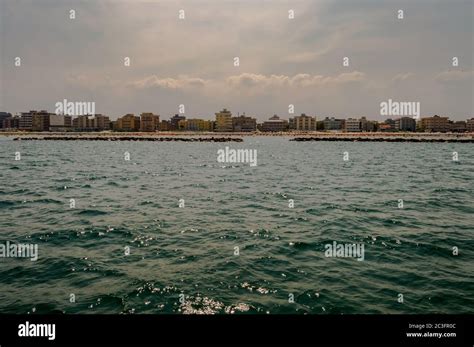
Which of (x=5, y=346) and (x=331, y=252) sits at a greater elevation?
(x=5, y=346)

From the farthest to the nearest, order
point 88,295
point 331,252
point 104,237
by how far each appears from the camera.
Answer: point 104,237 < point 331,252 < point 88,295

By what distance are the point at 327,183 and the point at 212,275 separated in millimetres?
23973

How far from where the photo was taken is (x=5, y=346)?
209 inches

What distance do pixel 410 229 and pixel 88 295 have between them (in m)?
15.4

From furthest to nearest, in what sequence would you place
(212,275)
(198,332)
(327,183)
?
(327,183), (212,275), (198,332)

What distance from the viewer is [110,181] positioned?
35.0m

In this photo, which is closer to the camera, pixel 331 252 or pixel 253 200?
pixel 331 252

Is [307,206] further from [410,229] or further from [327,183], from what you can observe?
[327,183]

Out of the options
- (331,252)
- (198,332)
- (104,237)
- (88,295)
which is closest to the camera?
(198,332)

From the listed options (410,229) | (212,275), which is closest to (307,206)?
(410,229)

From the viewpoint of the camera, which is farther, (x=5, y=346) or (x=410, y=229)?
(x=410, y=229)

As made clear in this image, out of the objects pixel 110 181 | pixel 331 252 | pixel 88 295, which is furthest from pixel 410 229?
pixel 110 181

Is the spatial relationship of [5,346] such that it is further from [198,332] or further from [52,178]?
[52,178]

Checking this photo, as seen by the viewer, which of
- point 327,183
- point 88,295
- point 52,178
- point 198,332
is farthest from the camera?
point 52,178
